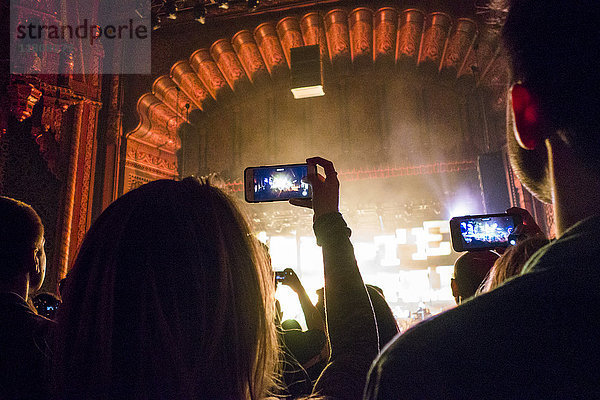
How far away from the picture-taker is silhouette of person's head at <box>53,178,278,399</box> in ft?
1.98

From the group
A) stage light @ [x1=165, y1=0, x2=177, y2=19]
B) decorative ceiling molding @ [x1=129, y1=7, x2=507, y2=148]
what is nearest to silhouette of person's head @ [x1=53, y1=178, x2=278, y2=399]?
stage light @ [x1=165, y1=0, x2=177, y2=19]

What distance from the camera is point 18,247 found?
1.49 metres

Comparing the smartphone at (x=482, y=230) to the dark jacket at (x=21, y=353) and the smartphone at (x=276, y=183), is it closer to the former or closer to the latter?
the smartphone at (x=276, y=183)

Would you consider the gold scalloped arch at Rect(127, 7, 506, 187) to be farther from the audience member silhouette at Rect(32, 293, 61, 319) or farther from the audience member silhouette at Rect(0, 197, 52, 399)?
the audience member silhouette at Rect(0, 197, 52, 399)

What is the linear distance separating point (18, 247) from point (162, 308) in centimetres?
121

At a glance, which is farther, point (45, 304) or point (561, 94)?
point (45, 304)

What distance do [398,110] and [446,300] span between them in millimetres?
4432

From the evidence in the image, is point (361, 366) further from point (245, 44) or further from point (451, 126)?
point (451, 126)

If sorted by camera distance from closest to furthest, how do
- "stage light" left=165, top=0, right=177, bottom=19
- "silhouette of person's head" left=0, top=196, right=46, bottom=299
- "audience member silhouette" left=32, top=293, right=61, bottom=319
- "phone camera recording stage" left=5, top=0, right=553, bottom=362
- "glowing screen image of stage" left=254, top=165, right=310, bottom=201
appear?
"silhouette of person's head" left=0, top=196, right=46, bottom=299, "glowing screen image of stage" left=254, top=165, right=310, bottom=201, "audience member silhouette" left=32, top=293, right=61, bottom=319, "phone camera recording stage" left=5, top=0, right=553, bottom=362, "stage light" left=165, top=0, right=177, bottom=19

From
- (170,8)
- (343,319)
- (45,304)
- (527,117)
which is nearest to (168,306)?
(343,319)

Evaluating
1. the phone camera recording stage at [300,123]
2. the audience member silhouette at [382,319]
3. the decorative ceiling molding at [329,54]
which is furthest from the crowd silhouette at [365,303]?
the decorative ceiling molding at [329,54]

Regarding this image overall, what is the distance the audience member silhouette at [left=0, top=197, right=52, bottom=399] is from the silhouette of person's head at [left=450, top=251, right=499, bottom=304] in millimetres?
1866

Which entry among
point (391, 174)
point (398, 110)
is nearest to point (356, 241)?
point (391, 174)

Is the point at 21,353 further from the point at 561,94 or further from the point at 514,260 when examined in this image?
the point at 514,260
